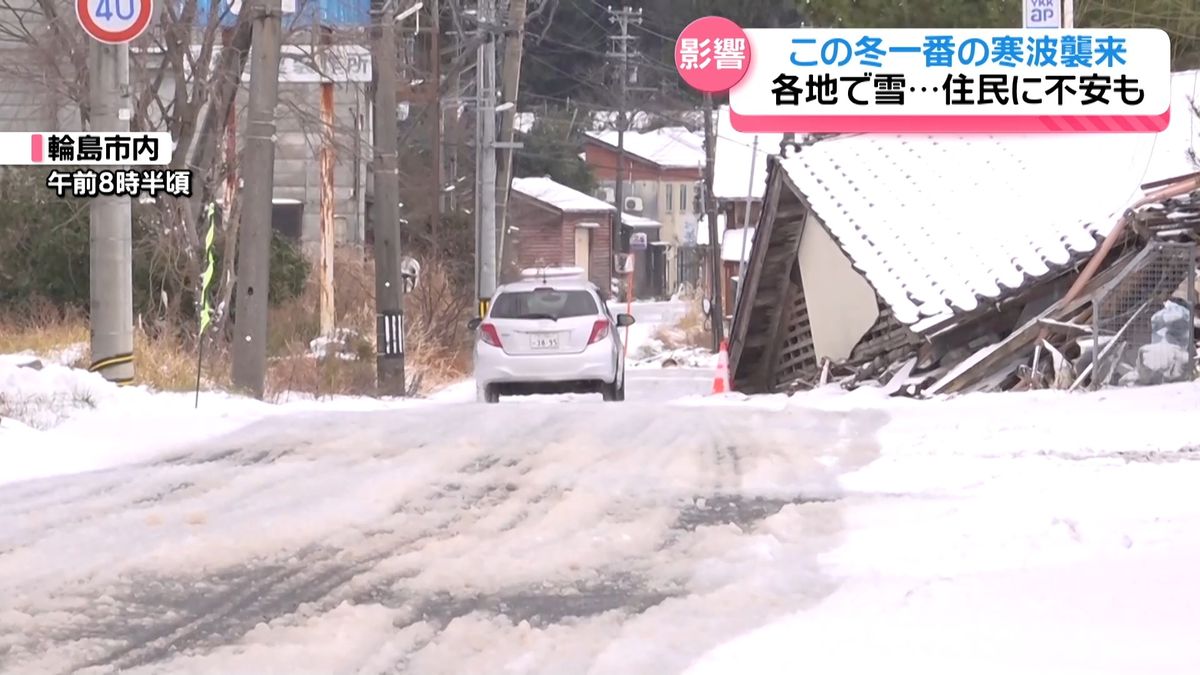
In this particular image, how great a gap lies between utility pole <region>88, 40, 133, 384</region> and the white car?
503 centimetres

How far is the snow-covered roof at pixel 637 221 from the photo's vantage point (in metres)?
87.1

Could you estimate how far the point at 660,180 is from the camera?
9419 cm

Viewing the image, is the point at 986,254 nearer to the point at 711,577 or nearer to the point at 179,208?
the point at 179,208

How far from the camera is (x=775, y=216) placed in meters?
25.3

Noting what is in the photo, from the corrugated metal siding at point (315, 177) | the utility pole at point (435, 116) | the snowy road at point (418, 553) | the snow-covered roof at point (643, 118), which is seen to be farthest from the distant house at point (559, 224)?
the snowy road at point (418, 553)

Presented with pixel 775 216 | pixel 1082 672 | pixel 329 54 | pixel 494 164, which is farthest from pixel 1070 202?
pixel 1082 672

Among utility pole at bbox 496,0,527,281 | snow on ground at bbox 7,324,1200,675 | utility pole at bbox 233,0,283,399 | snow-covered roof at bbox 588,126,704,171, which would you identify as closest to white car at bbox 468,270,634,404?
utility pole at bbox 233,0,283,399

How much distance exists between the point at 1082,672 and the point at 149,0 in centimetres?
1206

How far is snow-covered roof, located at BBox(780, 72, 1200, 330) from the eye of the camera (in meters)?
19.0

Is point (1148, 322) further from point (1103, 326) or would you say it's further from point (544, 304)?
point (544, 304)

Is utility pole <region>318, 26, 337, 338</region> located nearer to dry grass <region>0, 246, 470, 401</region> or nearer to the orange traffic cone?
dry grass <region>0, 246, 470, 401</region>

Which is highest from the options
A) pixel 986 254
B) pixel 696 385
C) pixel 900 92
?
pixel 900 92

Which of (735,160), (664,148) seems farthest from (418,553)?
(664,148)

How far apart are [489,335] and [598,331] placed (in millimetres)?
1297
